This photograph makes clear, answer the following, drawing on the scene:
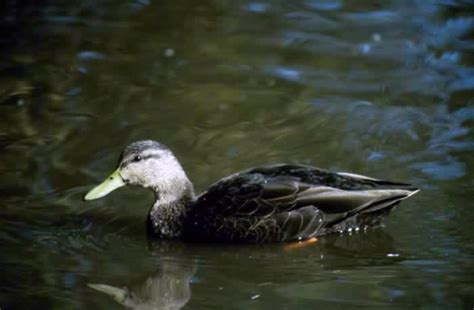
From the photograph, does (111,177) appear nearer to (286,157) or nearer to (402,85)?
(286,157)

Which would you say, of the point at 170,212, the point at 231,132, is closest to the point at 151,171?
the point at 170,212

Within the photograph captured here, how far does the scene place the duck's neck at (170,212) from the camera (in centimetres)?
908

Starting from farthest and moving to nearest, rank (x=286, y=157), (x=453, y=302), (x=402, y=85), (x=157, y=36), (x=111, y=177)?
(x=157, y=36)
(x=402, y=85)
(x=286, y=157)
(x=111, y=177)
(x=453, y=302)

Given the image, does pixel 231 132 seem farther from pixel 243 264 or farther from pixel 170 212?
pixel 243 264

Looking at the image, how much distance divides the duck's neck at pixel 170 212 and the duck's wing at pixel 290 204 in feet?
0.90

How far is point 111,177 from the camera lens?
9180 mm

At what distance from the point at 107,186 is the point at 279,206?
52.0 inches

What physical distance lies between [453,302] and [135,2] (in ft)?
25.4

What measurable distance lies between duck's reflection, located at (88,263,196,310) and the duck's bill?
999mm

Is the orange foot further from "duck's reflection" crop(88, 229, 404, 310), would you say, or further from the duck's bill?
the duck's bill

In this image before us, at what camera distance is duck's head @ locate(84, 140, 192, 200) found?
30.2 feet

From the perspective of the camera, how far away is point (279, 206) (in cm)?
888

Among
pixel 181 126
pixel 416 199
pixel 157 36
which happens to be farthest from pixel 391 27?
pixel 416 199

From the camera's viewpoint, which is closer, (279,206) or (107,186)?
(279,206)
